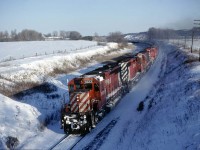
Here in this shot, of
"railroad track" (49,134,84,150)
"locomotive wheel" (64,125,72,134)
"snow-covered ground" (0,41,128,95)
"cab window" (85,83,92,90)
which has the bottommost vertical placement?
"railroad track" (49,134,84,150)

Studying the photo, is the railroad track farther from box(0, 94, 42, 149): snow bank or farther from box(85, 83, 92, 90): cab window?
box(85, 83, 92, 90): cab window

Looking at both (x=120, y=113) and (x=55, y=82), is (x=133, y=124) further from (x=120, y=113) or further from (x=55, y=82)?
(x=55, y=82)

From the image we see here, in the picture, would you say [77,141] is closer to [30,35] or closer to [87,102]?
[87,102]

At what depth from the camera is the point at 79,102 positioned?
63.3 feet

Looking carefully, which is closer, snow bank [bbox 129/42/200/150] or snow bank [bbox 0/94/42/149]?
snow bank [bbox 129/42/200/150]

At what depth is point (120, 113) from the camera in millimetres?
24125

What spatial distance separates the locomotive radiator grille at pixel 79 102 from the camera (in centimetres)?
1927

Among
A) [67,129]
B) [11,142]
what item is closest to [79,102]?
[67,129]

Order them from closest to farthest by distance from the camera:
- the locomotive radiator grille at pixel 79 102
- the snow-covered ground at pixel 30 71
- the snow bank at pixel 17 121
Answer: the snow bank at pixel 17 121 → the locomotive radiator grille at pixel 79 102 → the snow-covered ground at pixel 30 71

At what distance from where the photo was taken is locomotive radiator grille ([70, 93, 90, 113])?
19266 mm

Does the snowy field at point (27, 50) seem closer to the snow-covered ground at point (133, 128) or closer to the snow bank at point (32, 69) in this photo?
the snow bank at point (32, 69)

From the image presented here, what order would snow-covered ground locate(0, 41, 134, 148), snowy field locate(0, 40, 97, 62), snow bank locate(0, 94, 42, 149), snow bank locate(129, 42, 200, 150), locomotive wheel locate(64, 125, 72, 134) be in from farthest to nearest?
1. snowy field locate(0, 40, 97, 62)
2. locomotive wheel locate(64, 125, 72, 134)
3. snow-covered ground locate(0, 41, 134, 148)
4. snow bank locate(0, 94, 42, 149)
5. snow bank locate(129, 42, 200, 150)

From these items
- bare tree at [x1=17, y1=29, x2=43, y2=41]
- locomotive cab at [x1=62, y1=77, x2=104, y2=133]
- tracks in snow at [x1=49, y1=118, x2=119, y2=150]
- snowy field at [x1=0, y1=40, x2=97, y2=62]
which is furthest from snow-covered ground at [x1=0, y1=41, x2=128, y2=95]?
bare tree at [x1=17, y1=29, x2=43, y2=41]

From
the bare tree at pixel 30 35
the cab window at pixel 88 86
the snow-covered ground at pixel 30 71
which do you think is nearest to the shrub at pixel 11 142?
the cab window at pixel 88 86
